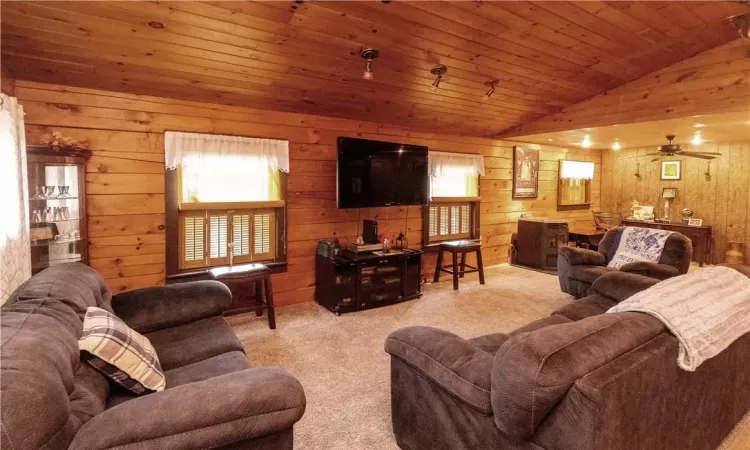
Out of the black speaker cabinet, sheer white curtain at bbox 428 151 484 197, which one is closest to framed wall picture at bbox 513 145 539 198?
the black speaker cabinet

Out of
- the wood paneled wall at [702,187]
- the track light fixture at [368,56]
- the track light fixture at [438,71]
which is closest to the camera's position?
the track light fixture at [368,56]

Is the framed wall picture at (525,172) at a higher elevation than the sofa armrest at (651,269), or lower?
higher

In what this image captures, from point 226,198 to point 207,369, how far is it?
2.44m

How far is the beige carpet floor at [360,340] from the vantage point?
6.93 ft

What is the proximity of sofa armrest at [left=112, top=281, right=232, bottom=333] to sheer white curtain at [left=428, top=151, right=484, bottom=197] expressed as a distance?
346 cm

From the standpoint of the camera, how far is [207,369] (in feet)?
5.84

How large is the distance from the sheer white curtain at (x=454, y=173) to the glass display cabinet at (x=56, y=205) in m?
3.76

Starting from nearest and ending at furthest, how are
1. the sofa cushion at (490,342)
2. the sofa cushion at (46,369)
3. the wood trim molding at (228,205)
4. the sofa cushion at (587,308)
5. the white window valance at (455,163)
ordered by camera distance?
the sofa cushion at (46,369) → the sofa cushion at (490,342) → the sofa cushion at (587,308) → the wood trim molding at (228,205) → the white window valance at (455,163)

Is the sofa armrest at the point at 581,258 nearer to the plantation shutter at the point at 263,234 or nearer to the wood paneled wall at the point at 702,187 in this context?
the plantation shutter at the point at 263,234

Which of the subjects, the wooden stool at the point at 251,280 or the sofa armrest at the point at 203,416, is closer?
the sofa armrest at the point at 203,416

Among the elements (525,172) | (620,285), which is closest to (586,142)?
(525,172)

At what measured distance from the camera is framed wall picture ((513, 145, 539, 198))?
621cm

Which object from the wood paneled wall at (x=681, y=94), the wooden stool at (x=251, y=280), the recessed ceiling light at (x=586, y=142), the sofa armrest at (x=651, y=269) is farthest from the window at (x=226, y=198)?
the recessed ceiling light at (x=586, y=142)

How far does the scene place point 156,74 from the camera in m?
3.10
